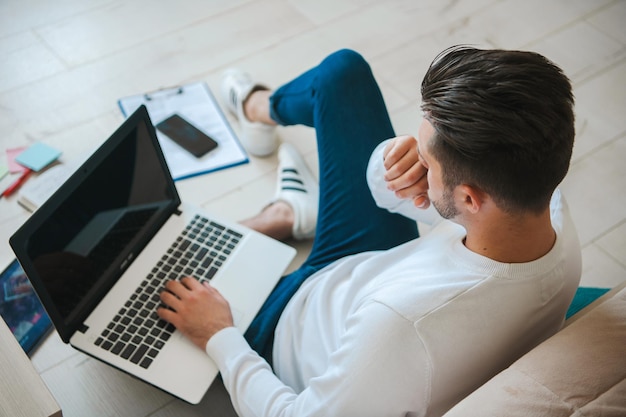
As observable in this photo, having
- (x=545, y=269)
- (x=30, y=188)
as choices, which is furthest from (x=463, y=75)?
(x=30, y=188)

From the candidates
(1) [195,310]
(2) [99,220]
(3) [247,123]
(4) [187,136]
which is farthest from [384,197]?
(4) [187,136]

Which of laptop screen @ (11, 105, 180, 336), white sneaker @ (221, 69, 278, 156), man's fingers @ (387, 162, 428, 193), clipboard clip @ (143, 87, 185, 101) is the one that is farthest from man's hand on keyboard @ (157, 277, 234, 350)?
clipboard clip @ (143, 87, 185, 101)

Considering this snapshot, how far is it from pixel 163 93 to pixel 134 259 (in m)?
0.82

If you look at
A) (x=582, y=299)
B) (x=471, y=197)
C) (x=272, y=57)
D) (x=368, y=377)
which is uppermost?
(x=471, y=197)

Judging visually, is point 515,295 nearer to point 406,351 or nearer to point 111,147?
point 406,351

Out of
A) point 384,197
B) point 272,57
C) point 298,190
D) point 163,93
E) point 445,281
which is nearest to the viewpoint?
point 445,281

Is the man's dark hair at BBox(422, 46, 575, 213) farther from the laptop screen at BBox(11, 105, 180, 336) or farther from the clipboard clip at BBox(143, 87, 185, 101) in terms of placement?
the clipboard clip at BBox(143, 87, 185, 101)

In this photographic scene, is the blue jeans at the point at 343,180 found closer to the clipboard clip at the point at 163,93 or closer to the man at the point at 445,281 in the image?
the man at the point at 445,281

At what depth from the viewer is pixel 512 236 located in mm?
871

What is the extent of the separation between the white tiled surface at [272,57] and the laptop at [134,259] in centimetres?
35

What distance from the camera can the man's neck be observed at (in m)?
0.86

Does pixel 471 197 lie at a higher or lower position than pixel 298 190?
higher

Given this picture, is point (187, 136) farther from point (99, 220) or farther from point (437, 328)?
point (437, 328)

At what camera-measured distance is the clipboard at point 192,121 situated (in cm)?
178
